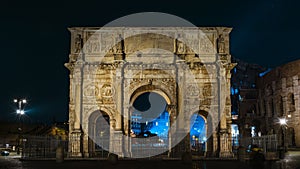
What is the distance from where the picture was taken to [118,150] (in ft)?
78.9

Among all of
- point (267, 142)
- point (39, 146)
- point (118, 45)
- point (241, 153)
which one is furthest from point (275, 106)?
point (39, 146)

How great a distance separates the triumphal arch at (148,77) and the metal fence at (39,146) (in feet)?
4.51

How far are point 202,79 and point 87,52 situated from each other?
905 cm

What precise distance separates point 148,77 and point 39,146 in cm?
937

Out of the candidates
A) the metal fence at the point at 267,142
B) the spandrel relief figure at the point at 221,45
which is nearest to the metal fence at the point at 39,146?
the spandrel relief figure at the point at 221,45

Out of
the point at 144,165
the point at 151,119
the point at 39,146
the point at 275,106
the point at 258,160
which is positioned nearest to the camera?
the point at 258,160

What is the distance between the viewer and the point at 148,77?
2583 cm

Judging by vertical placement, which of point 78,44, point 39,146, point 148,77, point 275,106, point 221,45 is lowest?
point 39,146

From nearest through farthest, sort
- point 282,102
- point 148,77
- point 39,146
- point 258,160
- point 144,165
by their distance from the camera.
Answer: point 258,160
point 144,165
point 39,146
point 148,77
point 282,102

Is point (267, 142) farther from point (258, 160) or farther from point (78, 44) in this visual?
point (78, 44)

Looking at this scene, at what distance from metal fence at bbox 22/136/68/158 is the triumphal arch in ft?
4.51

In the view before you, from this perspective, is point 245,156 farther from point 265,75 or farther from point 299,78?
point 265,75

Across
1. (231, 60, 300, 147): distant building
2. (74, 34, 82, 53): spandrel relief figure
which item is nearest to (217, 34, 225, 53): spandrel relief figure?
(74, 34, 82, 53): spandrel relief figure

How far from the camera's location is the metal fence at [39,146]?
76.7 ft
